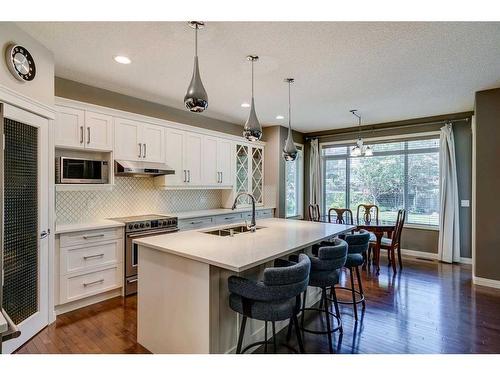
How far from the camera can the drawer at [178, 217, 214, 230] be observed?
13.8 feet

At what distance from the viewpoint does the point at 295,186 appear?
6680mm

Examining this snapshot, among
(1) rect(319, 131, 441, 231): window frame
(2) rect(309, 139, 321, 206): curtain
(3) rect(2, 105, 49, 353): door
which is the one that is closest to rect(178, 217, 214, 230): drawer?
(3) rect(2, 105, 49, 353): door

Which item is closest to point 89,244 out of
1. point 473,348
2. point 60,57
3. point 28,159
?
point 28,159

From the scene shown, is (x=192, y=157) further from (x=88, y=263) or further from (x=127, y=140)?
(x=88, y=263)

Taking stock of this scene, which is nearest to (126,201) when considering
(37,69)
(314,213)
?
(37,69)

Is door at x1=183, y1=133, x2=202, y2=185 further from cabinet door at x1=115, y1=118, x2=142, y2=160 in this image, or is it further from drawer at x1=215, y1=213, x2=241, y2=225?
cabinet door at x1=115, y1=118, x2=142, y2=160

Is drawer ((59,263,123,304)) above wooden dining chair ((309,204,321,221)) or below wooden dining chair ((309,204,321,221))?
below

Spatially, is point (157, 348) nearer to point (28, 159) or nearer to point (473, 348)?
point (28, 159)

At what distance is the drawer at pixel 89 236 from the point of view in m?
3.01

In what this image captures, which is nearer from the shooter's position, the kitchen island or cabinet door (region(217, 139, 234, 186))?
the kitchen island

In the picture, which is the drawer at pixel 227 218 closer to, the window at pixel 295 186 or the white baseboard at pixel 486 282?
the window at pixel 295 186

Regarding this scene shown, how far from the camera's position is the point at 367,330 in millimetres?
2678

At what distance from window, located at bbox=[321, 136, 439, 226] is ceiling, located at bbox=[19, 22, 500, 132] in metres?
1.34

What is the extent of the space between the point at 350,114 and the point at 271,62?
8.71 ft
